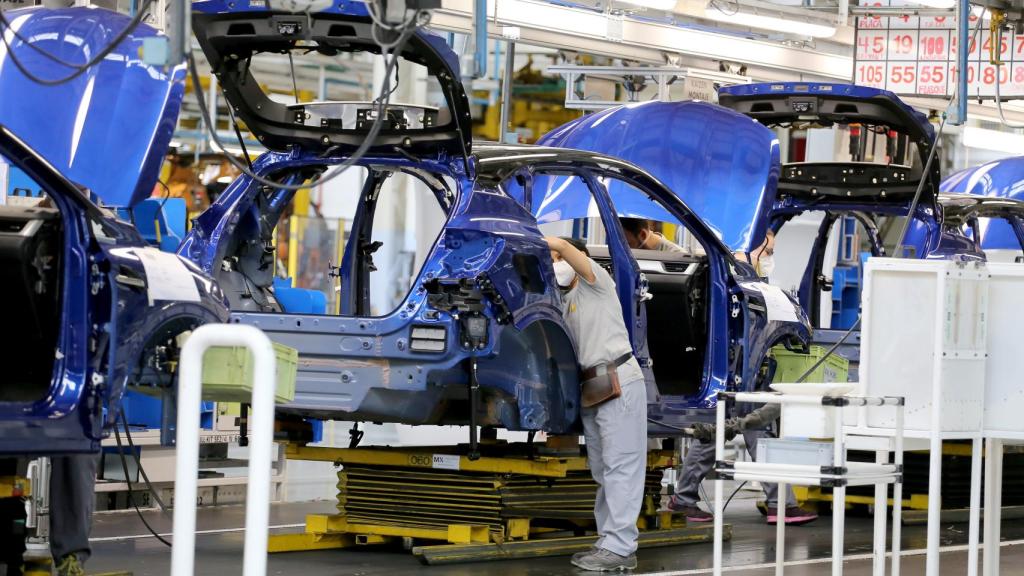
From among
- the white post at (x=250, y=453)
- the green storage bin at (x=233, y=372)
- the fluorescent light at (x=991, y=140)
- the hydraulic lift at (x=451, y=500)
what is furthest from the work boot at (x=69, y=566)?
the fluorescent light at (x=991, y=140)

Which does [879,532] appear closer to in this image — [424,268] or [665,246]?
[424,268]

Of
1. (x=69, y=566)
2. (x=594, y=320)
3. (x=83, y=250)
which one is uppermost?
(x=83, y=250)

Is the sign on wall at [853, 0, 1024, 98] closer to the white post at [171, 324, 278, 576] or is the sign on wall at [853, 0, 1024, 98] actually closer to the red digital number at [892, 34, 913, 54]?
the red digital number at [892, 34, 913, 54]

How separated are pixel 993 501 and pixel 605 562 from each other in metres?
2.13

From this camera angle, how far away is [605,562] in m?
8.34

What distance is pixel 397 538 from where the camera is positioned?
9.21m

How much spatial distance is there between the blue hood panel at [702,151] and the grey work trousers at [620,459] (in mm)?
2220

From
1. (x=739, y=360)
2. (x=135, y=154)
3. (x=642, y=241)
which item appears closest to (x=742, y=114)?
(x=642, y=241)

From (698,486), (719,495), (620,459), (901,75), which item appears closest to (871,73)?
(901,75)

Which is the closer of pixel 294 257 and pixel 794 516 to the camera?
pixel 794 516

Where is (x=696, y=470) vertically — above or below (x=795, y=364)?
below

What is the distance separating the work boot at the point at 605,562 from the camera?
328 inches

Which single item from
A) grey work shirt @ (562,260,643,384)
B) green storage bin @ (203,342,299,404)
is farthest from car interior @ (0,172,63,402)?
grey work shirt @ (562,260,643,384)

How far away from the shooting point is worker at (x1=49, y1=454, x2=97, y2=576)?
22.3ft
